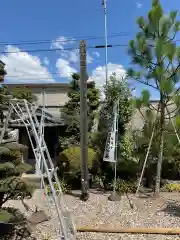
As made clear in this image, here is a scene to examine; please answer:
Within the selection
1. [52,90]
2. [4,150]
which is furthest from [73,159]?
[52,90]

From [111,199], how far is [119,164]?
1517mm

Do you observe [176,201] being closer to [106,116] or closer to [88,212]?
[88,212]

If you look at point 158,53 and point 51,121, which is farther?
point 51,121

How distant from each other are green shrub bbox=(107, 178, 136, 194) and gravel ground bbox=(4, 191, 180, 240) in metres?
0.45

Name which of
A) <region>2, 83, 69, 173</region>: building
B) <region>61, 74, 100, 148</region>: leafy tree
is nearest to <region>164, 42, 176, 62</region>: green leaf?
<region>2, 83, 69, 173</region>: building

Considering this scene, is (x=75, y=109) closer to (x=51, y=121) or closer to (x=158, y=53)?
(x=51, y=121)

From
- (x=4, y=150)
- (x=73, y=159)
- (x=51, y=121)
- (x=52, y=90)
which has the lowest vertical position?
(x=73, y=159)

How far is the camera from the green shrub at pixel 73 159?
731cm

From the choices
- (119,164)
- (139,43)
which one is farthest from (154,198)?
(139,43)

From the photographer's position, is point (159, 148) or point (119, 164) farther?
point (119, 164)

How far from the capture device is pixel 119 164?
7664mm

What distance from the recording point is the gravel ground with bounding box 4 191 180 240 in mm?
4270

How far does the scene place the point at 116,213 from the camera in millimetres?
5395

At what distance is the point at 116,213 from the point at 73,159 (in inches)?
91.8
